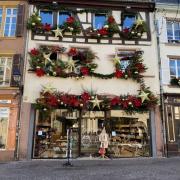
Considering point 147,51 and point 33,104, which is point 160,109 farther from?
point 33,104

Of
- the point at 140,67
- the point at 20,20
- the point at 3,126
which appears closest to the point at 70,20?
the point at 20,20

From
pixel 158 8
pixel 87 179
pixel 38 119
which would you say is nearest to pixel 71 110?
pixel 38 119

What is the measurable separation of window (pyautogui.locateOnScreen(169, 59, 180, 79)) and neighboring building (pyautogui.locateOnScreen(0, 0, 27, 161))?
8.53 meters

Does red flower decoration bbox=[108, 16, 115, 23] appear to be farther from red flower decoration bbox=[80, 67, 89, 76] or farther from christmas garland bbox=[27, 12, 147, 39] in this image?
red flower decoration bbox=[80, 67, 89, 76]

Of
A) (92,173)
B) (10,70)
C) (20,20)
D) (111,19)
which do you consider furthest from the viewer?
(111,19)

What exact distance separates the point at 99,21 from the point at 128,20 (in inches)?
69.4

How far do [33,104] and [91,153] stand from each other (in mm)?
4029

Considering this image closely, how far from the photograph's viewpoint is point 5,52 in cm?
1656

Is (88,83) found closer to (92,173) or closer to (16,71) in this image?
(16,71)

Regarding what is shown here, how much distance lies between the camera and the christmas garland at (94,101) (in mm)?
15562

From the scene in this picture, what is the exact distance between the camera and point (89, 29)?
17.2 meters

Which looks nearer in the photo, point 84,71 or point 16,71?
point 16,71

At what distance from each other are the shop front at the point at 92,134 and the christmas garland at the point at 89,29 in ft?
14.5

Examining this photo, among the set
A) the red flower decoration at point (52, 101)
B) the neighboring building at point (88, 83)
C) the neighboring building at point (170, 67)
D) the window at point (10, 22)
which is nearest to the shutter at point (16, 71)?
the neighboring building at point (88, 83)
